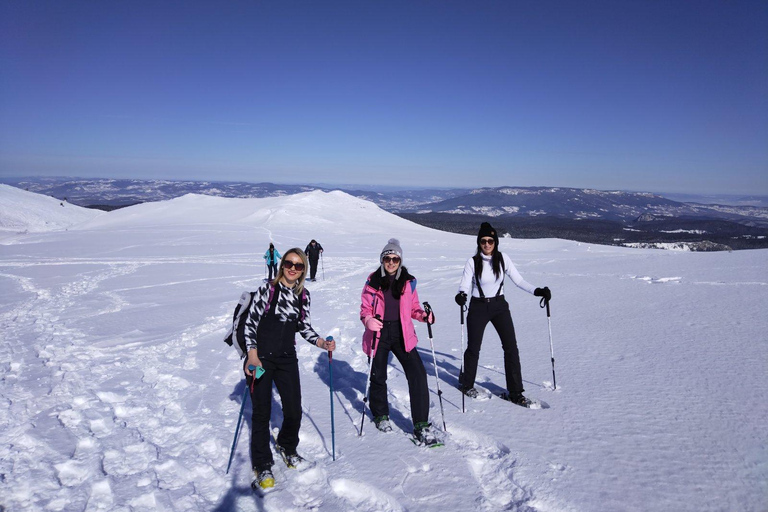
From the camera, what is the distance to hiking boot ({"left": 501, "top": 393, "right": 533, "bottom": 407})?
4.70m

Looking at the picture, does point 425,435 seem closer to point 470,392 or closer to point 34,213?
point 470,392

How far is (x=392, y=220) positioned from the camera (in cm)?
5025

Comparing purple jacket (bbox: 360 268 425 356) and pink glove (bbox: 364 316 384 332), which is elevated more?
purple jacket (bbox: 360 268 425 356)

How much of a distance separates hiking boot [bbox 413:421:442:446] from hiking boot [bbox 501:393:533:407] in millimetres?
1223

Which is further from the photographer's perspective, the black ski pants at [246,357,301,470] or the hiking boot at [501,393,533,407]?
the hiking boot at [501,393,533,407]

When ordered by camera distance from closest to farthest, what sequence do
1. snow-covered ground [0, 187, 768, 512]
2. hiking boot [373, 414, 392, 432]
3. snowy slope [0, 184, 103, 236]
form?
snow-covered ground [0, 187, 768, 512]
hiking boot [373, 414, 392, 432]
snowy slope [0, 184, 103, 236]

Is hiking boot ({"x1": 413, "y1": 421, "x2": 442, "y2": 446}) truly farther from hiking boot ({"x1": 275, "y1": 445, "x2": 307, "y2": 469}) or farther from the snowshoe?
hiking boot ({"x1": 275, "y1": 445, "x2": 307, "y2": 469})

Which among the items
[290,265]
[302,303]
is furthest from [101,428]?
[290,265]


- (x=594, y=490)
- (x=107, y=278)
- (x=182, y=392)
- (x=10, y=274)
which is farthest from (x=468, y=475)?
(x=10, y=274)

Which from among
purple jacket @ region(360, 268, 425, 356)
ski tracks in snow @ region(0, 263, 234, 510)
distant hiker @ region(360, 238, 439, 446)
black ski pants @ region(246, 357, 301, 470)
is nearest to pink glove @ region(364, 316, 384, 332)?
distant hiker @ region(360, 238, 439, 446)

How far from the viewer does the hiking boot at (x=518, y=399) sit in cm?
470

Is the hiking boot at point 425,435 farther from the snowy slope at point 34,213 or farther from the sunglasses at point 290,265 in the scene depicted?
the snowy slope at point 34,213

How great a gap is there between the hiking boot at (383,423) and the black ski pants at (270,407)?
3.20 ft

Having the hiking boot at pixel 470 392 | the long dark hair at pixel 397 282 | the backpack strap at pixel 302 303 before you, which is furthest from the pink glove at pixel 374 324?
the hiking boot at pixel 470 392
